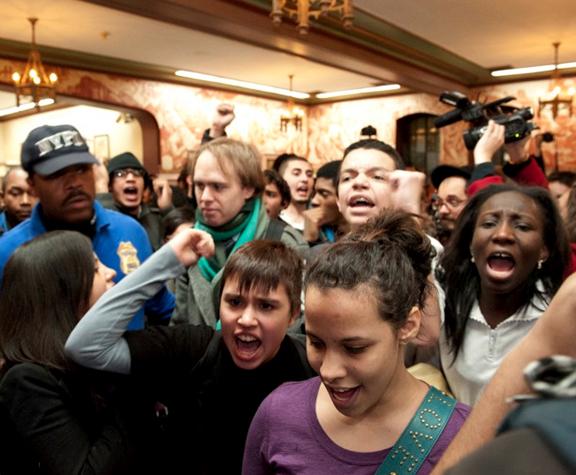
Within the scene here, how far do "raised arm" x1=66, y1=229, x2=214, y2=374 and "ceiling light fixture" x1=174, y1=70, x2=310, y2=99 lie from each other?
9.93 m

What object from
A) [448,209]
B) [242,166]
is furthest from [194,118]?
[242,166]

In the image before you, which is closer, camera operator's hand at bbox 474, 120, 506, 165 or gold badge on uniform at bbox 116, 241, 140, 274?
gold badge on uniform at bbox 116, 241, 140, 274

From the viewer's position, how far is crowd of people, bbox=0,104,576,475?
1270 mm

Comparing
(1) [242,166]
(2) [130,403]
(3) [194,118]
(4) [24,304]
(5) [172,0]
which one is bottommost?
(2) [130,403]

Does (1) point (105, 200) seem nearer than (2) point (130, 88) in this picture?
Yes

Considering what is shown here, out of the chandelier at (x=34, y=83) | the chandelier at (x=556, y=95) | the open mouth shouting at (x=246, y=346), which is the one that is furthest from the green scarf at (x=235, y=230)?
the chandelier at (x=556, y=95)

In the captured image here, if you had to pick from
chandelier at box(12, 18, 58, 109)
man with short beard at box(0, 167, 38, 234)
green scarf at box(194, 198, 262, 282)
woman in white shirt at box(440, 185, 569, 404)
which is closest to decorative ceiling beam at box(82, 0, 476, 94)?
chandelier at box(12, 18, 58, 109)

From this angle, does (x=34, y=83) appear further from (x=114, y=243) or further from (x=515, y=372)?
(x=515, y=372)

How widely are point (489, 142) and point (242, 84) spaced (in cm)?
981

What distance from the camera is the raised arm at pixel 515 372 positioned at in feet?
2.90

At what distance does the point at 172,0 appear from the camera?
6.52 m

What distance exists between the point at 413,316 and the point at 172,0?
19.6 ft

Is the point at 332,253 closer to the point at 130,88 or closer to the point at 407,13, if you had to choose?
the point at 407,13

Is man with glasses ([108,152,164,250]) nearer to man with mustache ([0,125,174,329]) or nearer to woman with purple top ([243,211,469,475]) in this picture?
man with mustache ([0,125,174,329])
